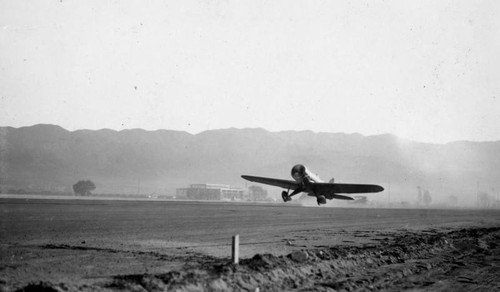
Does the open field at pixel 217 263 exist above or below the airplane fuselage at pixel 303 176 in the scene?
below

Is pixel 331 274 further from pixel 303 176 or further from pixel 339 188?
pixel 339 188

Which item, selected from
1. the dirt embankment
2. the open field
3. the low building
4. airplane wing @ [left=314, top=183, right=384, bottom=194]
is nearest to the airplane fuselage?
airplane wing @ [left=314, top=183, right=384, bottom=194]

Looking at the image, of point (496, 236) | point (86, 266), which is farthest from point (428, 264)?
point (496, 236)

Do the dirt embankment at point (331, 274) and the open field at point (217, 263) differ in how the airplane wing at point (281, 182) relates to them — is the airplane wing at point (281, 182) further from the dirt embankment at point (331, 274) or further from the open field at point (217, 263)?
the dirt embankment at point (331, 274)

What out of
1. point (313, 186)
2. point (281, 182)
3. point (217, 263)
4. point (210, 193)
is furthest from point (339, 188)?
point (210, 193)

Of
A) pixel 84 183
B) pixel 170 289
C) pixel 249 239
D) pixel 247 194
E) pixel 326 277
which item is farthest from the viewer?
pixel 247 194

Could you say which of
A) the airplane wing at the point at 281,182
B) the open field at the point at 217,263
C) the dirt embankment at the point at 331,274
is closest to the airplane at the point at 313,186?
the airplane wing at the point at 281,182

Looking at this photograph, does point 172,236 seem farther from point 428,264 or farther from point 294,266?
point 428,264

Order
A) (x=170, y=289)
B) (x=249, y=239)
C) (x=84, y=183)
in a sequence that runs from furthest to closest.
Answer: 1. (x=84, y=183)
2. (x=249, y=239)
3. (x=170, y=289)
